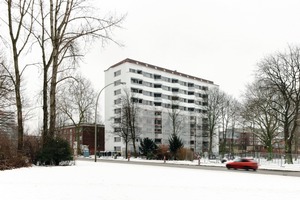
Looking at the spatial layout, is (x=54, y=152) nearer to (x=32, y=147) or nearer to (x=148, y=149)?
(x=32, y=147)

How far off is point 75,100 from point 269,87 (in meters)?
36.3

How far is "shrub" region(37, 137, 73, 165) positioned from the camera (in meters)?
24.3

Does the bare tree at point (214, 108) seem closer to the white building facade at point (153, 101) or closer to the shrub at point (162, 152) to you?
the white building facade at point (153, 101)

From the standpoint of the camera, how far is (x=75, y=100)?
66.4 m

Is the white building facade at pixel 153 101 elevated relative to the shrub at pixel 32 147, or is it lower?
elevated

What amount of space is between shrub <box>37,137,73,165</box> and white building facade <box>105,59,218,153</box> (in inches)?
2426

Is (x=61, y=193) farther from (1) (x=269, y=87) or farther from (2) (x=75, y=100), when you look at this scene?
(2) (x=75, y=100)

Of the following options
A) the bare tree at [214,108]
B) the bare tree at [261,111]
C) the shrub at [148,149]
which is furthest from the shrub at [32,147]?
the bare tree at [214,108]

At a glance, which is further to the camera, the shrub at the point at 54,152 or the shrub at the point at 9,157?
the shrub at the point at 54,152

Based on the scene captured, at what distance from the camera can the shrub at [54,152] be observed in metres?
24.3

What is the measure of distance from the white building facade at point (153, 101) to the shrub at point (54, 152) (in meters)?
61.6

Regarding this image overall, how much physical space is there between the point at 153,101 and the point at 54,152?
7481cm

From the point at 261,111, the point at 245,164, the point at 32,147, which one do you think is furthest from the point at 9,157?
the point at 261,111

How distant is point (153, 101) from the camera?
98.8m
